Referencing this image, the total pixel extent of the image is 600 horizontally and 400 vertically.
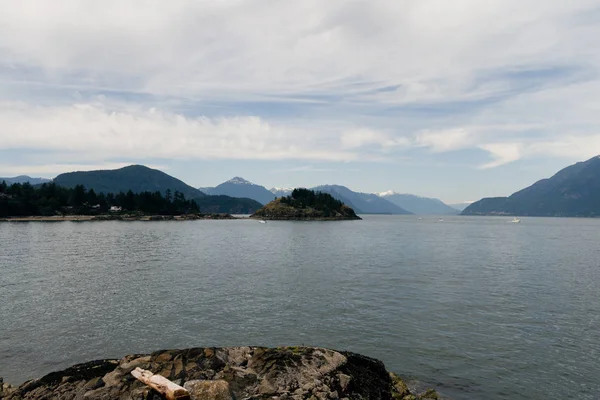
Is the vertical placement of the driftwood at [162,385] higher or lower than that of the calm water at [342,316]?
higher

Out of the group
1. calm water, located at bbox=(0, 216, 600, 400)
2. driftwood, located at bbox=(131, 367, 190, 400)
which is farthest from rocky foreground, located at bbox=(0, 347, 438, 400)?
calm water, located at bbox=(0, 216, 600, 400)

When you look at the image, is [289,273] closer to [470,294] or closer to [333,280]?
[333,280]

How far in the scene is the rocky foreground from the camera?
14.6m

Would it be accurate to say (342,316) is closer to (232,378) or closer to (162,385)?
(232,378)

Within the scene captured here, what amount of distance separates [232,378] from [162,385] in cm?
A: 299

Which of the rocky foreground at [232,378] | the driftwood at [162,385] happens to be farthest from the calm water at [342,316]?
the driftwood at [162,385]

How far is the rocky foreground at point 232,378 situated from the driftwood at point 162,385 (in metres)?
0.30

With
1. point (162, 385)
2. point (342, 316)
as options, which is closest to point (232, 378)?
point (162, 385)

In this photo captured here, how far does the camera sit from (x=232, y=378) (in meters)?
15.6

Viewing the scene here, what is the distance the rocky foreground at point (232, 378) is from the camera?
48.1 ft

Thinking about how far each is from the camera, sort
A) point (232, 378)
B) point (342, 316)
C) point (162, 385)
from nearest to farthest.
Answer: point (162, 385), point (232, 378), point (342, 316)

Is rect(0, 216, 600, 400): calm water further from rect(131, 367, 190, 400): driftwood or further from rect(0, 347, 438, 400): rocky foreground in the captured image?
rect(131, 367, 190, 400): driftwood

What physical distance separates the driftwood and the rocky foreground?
30 cm

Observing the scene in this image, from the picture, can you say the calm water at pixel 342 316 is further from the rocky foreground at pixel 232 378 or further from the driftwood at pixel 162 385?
the driftwood at pixel 162 385
